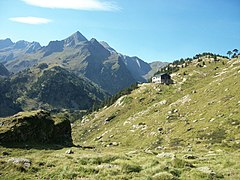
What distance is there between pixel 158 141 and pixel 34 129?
142ft

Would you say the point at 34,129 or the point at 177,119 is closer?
the point at 34,129

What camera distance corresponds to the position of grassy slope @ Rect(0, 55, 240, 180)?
21.4 m

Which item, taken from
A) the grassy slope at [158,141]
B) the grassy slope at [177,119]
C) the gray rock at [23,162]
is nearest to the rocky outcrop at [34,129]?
the grassy slope at [158,141]

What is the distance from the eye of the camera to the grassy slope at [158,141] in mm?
21375

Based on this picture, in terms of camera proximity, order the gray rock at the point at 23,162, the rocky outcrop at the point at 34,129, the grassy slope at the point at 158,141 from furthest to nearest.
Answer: the rocky outcrop at the point at 34,129
the gray rock at the point at 23,162
the grassy slope at the point at 158,141

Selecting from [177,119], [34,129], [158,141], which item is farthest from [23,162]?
[177,119]

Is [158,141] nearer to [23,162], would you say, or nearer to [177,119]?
[177,119]

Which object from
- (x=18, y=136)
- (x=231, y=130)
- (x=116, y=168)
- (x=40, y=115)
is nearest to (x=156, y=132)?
(x=231, y=130)

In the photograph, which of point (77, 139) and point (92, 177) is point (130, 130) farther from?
point (92, 177)

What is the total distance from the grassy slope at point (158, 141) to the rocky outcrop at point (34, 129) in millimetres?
6196

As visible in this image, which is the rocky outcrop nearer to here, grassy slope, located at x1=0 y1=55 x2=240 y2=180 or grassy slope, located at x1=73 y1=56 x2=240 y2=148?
grassy slope, located at x1=0 y1=55 x2=240 y2=180

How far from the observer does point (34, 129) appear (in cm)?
5828

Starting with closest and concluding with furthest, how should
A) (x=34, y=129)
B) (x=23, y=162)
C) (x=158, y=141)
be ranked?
(x=23, y=162)
(x=34, y=129)
(x=158, y=141)

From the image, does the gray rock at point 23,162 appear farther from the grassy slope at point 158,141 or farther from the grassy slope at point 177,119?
the grassy slope at point 177,119
